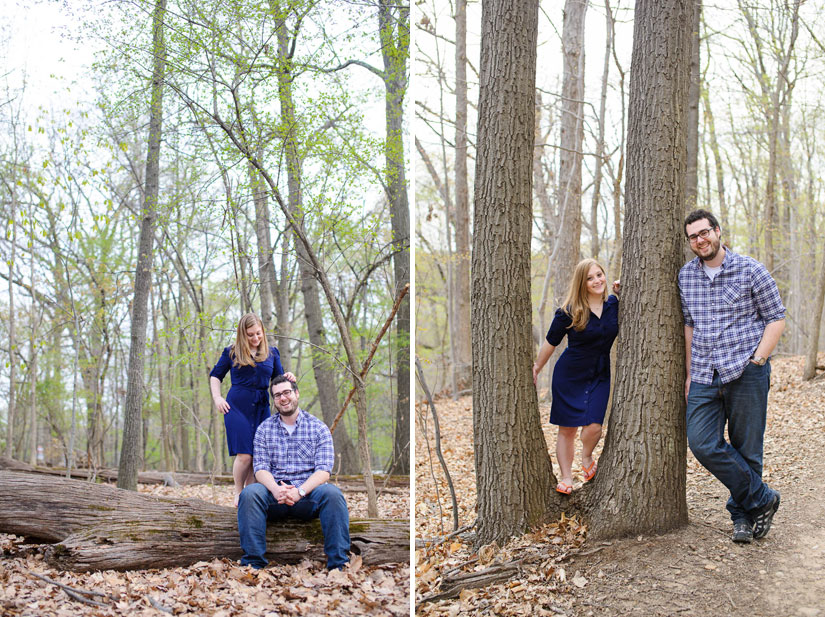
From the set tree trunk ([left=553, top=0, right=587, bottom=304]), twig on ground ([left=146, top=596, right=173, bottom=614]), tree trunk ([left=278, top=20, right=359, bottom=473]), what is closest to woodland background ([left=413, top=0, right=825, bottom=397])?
tree trunk ([left=553, top=0, right=587, bottom=304])

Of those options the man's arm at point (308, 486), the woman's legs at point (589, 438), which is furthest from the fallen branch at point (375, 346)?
the woman's legs at point (589, 438)

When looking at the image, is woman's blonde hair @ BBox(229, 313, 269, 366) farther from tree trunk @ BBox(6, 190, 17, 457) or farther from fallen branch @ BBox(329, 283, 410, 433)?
tree trunk @ BBox(6, 190, 17, 457)

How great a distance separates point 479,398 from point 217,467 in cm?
253

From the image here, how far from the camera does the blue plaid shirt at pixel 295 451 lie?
3.41 m

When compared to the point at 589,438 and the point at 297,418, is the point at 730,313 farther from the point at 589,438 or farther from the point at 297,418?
the point at 297,418

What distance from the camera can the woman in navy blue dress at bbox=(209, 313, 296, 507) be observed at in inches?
147

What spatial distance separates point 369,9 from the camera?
4.71 meters

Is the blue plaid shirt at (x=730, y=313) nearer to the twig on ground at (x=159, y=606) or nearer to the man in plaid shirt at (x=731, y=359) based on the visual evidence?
the man in plaid shirt at (x=731, y=359)

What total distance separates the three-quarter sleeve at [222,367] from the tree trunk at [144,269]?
0.53 meters

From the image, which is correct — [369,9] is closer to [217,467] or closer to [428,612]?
[217,467]

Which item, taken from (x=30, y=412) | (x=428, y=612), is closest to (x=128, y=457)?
(x=30, y=412)

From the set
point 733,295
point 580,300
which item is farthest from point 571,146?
point 733,295

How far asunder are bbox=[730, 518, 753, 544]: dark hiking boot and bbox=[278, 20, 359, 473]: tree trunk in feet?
9.12

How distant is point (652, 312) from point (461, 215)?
21.5ft
